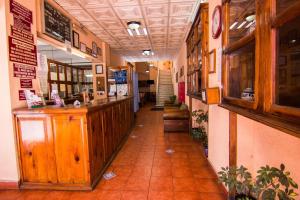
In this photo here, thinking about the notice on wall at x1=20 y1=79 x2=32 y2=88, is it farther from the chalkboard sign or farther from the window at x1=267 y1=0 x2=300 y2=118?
the window at x1=267 y1=0 x2=300 y2=118

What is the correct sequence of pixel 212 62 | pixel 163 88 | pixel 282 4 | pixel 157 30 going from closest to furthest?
pixel 282 4 → pixel 212 62 → pixel 157 30 → pixel 163 88

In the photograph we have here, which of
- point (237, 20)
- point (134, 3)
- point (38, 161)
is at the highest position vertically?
point (134, 3)

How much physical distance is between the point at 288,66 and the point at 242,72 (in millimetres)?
702

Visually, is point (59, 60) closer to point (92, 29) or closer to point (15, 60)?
point (92, 29)

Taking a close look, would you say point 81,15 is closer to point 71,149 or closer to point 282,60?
point 71,149

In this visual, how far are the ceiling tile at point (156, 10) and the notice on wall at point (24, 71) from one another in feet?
7.52

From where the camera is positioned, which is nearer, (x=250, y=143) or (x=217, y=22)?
(x=250, y=143)

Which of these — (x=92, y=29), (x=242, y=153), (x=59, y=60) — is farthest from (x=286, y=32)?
(x=59, y=60)

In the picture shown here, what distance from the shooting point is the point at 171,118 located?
526cm

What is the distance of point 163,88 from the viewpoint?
11.8 meters

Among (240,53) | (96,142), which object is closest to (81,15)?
(96,142)

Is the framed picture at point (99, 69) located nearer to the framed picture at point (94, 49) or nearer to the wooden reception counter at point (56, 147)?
the framed picture at point (94, 49)

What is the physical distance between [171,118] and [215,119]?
102 inches

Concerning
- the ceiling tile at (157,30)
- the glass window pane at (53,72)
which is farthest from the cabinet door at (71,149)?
the glass window pane at (53,72)
